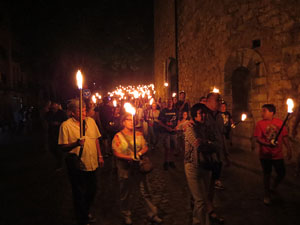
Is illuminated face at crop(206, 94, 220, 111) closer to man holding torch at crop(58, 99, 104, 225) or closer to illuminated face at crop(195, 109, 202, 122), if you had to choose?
illuminated face at crop(195, 109, 202, 122)

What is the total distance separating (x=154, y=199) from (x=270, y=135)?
94.4 inches

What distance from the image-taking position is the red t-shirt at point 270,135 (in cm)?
488

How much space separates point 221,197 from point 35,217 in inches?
130

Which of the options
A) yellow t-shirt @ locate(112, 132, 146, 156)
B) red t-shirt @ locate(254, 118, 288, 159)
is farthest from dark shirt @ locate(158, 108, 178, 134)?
yellow t-shirt @ locate(112, 132, 146, 156)

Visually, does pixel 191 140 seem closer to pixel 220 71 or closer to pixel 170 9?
pixel 220 71

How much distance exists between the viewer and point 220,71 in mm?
11141

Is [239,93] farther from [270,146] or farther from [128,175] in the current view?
[128,175]

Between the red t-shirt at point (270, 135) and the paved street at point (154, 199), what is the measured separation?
845 millimetres

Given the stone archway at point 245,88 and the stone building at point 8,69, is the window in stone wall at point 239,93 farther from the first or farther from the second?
the stone building at point 8,69

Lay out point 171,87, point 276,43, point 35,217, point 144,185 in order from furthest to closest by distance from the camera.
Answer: point 171,87, point 276,43, point 35,217, point 144,185

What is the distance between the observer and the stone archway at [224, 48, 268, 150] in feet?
29.8

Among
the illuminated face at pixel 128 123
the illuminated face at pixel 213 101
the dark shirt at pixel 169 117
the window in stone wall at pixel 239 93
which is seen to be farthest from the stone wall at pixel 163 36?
the illuminated face at pixel 128 123

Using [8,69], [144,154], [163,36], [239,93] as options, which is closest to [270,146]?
[144,154]

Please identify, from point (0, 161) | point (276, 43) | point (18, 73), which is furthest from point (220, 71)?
point (18, 73)
